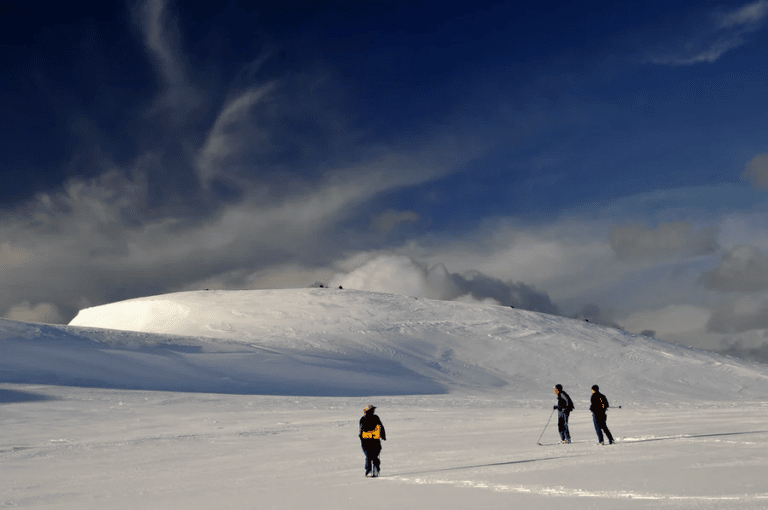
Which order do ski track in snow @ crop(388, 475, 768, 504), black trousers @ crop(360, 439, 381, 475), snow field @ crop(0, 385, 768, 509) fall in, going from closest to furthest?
ski track in snow @ crop(388, 475, 768, 504) < snow field @ crop(0, 385, 768, 509) < black trousers @ crop(360, 439, 381, 475)

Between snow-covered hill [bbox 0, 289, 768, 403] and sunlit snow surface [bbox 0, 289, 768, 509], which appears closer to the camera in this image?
sunlit snow surface [bbox 0, 289, 768, 509]

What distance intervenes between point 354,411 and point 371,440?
1999 cm

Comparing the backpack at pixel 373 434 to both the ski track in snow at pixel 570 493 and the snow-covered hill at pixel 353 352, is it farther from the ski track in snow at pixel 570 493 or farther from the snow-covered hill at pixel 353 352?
the snow-covered hill at pixel 353 352

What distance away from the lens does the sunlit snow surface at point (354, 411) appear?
480 inches

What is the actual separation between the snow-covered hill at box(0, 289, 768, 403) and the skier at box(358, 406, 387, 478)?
32917 millimetres

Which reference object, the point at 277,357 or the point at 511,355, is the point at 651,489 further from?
the point at 511,355

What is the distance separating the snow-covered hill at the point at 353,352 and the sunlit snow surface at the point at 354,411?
0.86 feet

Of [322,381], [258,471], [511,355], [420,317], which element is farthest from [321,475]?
[420,317]

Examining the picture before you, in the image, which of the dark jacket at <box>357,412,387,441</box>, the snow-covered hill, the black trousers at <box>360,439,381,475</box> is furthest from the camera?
the snow-covered hill

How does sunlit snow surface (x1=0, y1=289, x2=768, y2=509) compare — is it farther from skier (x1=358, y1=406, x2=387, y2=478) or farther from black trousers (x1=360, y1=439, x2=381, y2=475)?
black trousers (x1=360, y1=439, x2=381, y2=475)

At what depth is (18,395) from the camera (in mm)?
35094

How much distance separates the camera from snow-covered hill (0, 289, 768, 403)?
46.5m

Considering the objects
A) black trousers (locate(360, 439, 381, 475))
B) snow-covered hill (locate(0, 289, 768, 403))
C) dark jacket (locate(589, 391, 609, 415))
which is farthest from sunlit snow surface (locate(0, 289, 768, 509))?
dark jacket (locate(589, 391, 609, 415))

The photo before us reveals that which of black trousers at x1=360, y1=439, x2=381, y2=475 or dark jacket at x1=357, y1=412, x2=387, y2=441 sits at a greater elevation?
dark jacket at x1=357, y1=412, x2=387, y2=441
